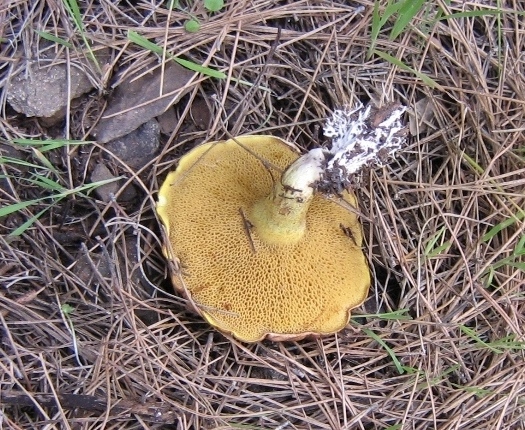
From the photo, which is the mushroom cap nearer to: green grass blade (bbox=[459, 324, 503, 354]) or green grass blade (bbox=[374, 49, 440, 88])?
green grass blade (bbox=[459, 324, 503, 354])

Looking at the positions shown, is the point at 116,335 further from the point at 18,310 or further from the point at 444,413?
the point at 444,413

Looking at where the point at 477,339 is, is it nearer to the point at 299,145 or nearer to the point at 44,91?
the point at 299,145

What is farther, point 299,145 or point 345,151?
point 299,145

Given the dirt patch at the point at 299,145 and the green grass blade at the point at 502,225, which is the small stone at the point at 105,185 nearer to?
the dirt patch at the point at 299,145

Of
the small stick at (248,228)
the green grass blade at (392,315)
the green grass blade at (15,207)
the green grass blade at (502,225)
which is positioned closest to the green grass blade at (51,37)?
the green grass blade at (15,207)

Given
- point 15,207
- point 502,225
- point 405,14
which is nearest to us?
point 15,207

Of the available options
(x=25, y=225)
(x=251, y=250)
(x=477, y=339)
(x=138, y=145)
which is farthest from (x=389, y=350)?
(x=25, y=225)

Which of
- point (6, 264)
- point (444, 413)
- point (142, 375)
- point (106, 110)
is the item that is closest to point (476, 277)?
point (444, 413)
